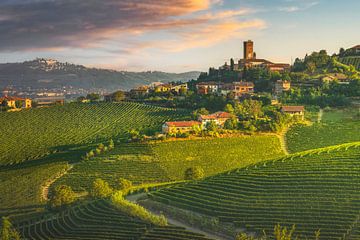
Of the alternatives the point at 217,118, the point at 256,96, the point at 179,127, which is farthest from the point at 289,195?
the point at 256,96

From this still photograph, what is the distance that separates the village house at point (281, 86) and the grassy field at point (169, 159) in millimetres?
24287

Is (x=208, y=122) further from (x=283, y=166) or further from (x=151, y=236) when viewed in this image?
(x=151, y=236)

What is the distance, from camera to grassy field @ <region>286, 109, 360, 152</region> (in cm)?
5156

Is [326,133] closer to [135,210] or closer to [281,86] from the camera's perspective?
[281,86]

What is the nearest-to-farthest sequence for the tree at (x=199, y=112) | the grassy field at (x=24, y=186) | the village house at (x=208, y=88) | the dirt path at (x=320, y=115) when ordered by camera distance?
the grassy field at (x=24, y=186) < the dirt path at (x=320, y=115) < the tree at (x=199, y=112) < the village house at (x=208, y=88)

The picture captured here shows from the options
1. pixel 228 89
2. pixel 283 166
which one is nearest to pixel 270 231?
pixel 283 166

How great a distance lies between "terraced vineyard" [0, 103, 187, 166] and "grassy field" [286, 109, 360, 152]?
1761 cm

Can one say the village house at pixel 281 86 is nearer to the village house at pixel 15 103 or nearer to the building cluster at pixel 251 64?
the building cluster at pixel 251 64

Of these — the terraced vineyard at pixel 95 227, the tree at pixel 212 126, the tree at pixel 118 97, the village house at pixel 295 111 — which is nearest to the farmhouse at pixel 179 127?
the tree at pixel 212 126

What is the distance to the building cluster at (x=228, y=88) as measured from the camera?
81.1m

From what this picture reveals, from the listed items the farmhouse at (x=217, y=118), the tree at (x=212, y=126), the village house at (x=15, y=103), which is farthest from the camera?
the village house at (x=15, y=103)

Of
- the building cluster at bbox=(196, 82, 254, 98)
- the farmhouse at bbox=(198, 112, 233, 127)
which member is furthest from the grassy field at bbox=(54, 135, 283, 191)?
the building cluster at bbox=(196, 82, 254, 98)

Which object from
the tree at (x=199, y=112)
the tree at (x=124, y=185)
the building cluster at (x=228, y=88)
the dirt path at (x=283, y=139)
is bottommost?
the tree at (x=124, y=185)

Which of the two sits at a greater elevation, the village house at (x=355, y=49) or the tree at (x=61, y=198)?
the village house at (x=355, y=49)
